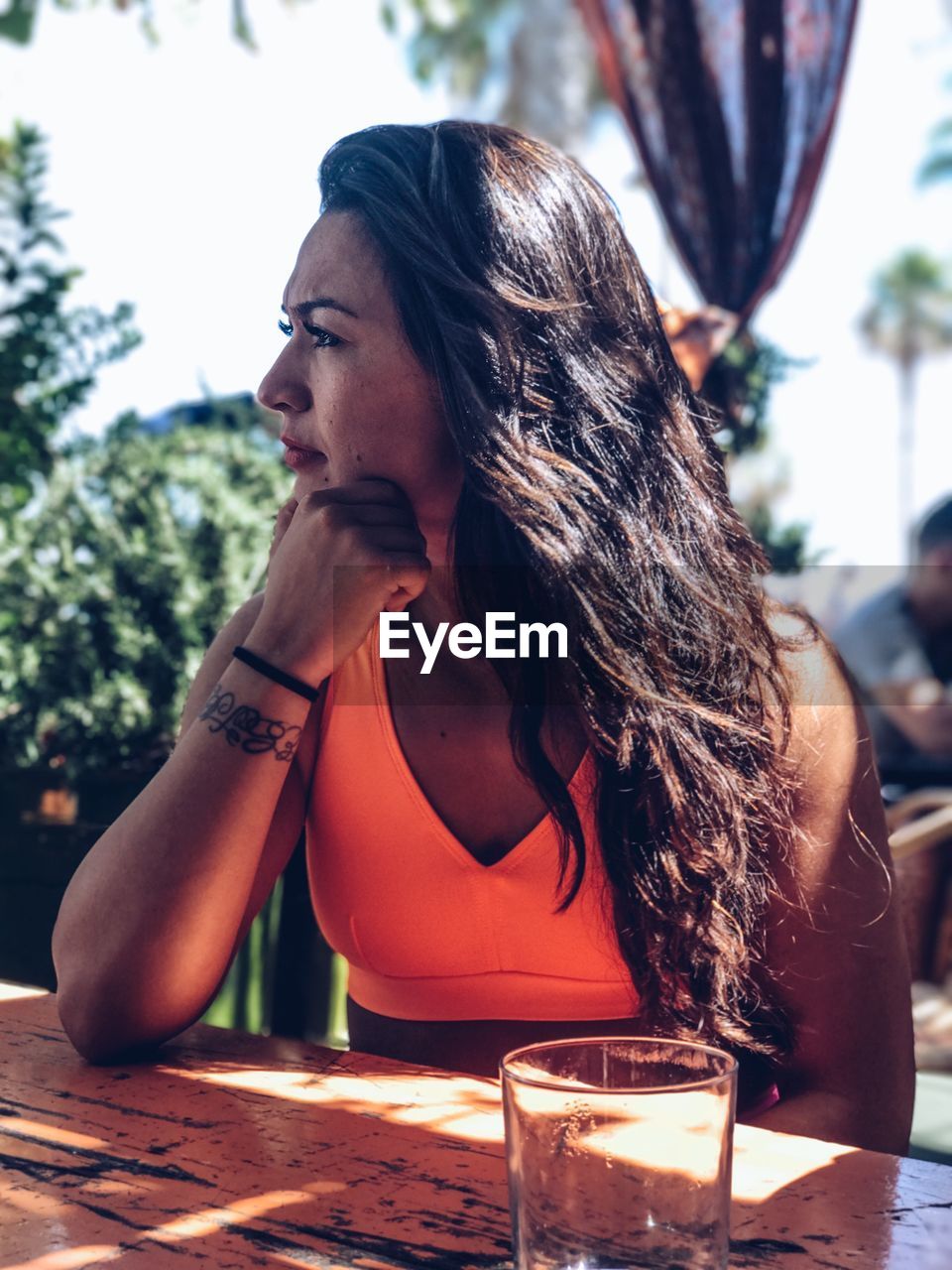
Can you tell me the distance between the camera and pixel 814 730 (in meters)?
1.55

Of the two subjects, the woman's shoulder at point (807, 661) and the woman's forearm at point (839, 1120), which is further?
the woman's shoulder at point (807, 661)

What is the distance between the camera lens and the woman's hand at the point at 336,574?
58.3 inches

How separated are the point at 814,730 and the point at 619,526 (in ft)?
1.15

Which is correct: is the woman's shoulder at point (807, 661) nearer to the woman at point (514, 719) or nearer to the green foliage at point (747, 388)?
the woman at point (514, 719)

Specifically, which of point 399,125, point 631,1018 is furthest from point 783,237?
point 631,1018

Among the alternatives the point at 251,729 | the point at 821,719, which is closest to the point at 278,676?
the point at 251,729

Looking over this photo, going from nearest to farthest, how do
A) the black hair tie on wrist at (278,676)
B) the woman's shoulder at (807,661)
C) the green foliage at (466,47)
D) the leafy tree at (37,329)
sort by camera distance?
the black hair tie on wrist at (278,676), the woman's shoulder at (807,661), the leafy tree at (37,329), the green foliage at (466,47)

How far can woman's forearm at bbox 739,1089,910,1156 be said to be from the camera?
4.30 feet

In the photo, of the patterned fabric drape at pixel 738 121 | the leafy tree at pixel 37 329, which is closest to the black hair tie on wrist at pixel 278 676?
the leafy tree at pixel 37 329

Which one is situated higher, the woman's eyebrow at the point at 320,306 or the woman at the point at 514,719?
the woman's eyebrow at the point at 320,306

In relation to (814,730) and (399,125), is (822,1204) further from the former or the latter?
(399,125)
